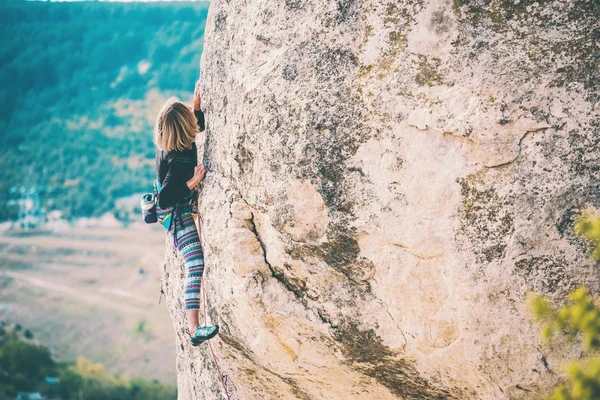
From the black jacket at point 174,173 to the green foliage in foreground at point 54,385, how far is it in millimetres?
38705

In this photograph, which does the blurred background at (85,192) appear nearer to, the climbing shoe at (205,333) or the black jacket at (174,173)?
the climbing shoe at (205,333)

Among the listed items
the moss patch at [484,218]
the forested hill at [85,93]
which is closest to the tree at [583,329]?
the moss patch at [484,218]

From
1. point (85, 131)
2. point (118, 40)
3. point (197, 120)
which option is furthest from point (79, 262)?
point (197, 120)

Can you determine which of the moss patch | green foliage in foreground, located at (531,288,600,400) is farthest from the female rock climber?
green foliage in foreground, located at (531,288,600,400)

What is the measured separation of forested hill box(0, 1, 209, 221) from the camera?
8775cm

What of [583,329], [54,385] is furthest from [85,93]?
[583,329]

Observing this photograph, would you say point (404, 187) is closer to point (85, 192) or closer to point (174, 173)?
point (174, 173)

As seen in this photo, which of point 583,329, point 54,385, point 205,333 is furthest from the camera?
point 54,385

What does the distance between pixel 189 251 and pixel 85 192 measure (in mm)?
85913

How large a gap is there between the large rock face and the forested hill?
83.5 meters

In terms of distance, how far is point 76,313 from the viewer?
66.1 m

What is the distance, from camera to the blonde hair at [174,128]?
18.9 ft

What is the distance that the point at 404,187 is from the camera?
459 cm

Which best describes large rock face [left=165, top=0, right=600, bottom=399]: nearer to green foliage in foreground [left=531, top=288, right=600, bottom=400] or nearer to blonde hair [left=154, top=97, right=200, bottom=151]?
blonde hair [left=154, top=97, right=200, bottom=151]
